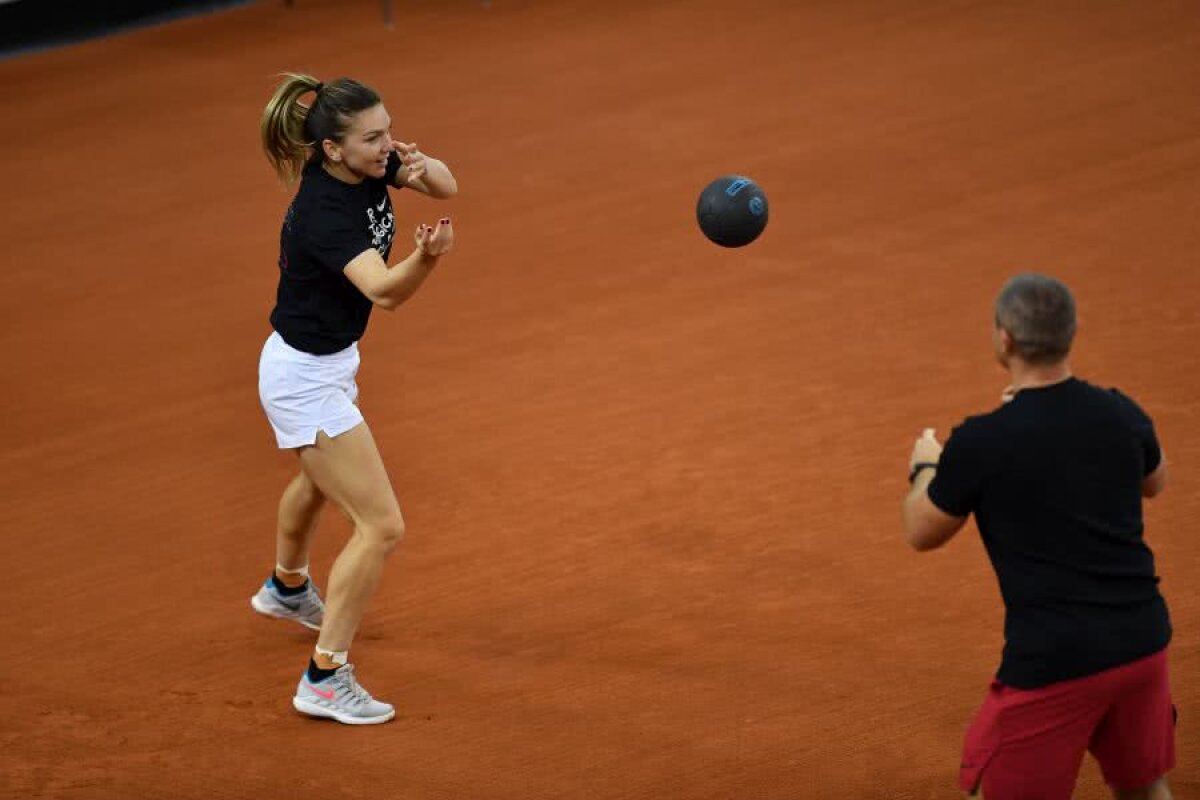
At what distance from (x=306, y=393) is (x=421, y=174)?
38.9 inches

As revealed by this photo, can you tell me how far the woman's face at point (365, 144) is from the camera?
6258 mm

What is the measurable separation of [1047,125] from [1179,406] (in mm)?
4716

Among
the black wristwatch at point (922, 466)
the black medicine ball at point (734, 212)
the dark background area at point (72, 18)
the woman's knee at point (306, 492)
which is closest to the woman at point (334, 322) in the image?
the woman's knee at point (306, 492)

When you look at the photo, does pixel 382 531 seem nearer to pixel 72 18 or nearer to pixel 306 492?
pixel 306 492

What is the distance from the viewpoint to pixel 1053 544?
15.3 ft

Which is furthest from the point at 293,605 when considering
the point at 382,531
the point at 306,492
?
the point at 382,531

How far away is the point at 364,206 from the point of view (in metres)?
6.41

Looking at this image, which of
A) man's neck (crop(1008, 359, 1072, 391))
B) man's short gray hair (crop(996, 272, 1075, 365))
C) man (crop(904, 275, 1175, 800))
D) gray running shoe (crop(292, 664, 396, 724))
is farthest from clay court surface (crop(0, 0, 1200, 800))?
man's short gray hair (crop(996, 272, 1075, 365))

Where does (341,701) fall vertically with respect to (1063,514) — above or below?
below

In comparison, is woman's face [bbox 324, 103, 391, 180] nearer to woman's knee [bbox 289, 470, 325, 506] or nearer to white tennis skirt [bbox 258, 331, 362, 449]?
white tennis skirt [bbox 258, 331, 362, 449]

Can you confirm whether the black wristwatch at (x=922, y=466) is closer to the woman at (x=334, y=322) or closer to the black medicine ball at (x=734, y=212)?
the woman at (x=334, y=322)

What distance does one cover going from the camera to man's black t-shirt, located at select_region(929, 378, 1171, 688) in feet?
15.1

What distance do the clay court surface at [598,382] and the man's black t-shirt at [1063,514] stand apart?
1.51 meters

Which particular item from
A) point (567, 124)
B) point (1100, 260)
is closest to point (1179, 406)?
→ point (1100, 260)
